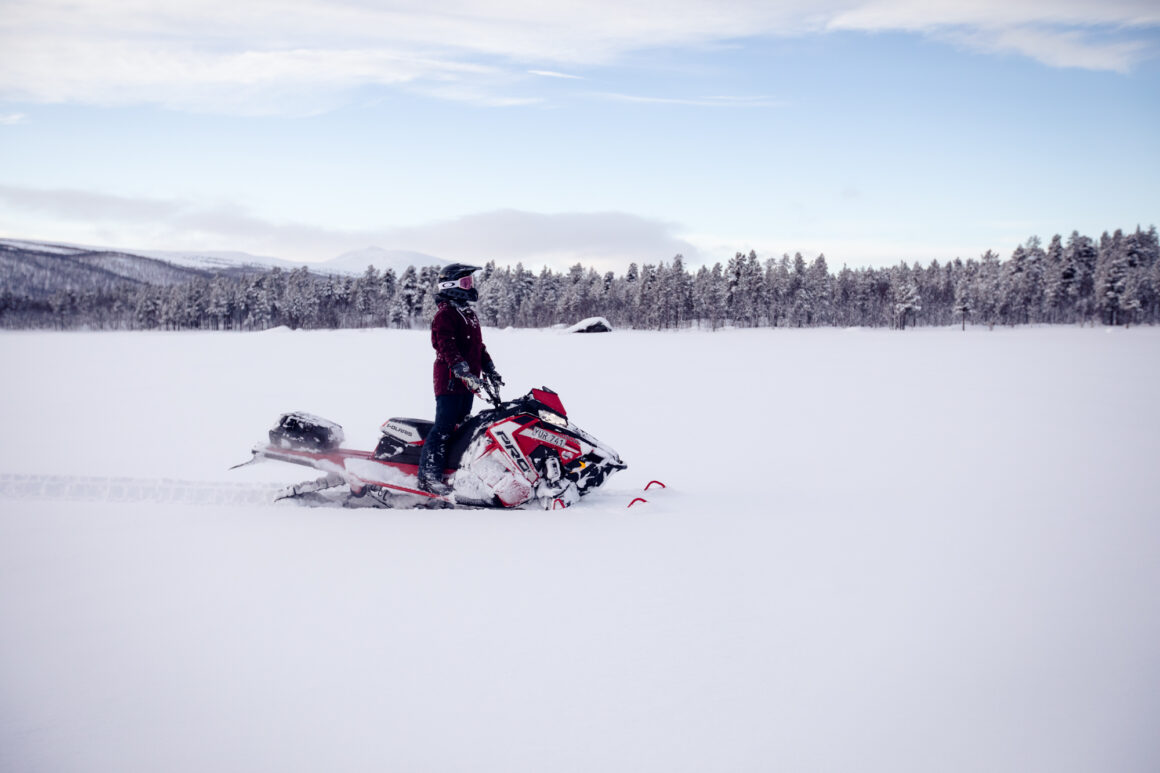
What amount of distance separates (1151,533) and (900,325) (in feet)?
260

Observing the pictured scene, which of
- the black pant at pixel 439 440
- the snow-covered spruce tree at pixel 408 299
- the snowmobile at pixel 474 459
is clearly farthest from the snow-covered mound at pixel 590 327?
the black pant at pixel 439 440

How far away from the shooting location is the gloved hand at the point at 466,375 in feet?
17.5

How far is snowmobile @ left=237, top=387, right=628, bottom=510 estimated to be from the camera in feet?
18.2

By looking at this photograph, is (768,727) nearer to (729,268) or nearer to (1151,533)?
(1151,533)

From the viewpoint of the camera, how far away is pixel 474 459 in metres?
5.57

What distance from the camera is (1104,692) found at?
2834 mm

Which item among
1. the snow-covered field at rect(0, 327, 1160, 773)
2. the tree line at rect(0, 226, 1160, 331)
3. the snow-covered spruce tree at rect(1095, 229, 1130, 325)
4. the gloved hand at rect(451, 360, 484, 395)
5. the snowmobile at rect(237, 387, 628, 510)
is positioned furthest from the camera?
the tree line at rect(0, 226, 1160, 331)

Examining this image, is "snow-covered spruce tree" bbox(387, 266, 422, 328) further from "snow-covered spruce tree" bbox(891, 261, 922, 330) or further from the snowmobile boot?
the snowmobile boot

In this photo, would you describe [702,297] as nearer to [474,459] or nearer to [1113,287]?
[1113,287]

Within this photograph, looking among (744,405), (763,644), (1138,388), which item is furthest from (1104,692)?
(1138,388)

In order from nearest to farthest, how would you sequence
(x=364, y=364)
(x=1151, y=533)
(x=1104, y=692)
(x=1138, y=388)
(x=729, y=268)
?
(x=1104, y=692), (x=1151, y=533), (x=1138, y=388), (x=364, y=364), (x=729, y=268)

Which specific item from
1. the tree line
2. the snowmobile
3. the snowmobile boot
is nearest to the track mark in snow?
the snowmobile

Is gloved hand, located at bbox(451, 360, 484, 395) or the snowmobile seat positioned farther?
the snowmobile seat

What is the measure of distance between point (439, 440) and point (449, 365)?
0.67 meters
